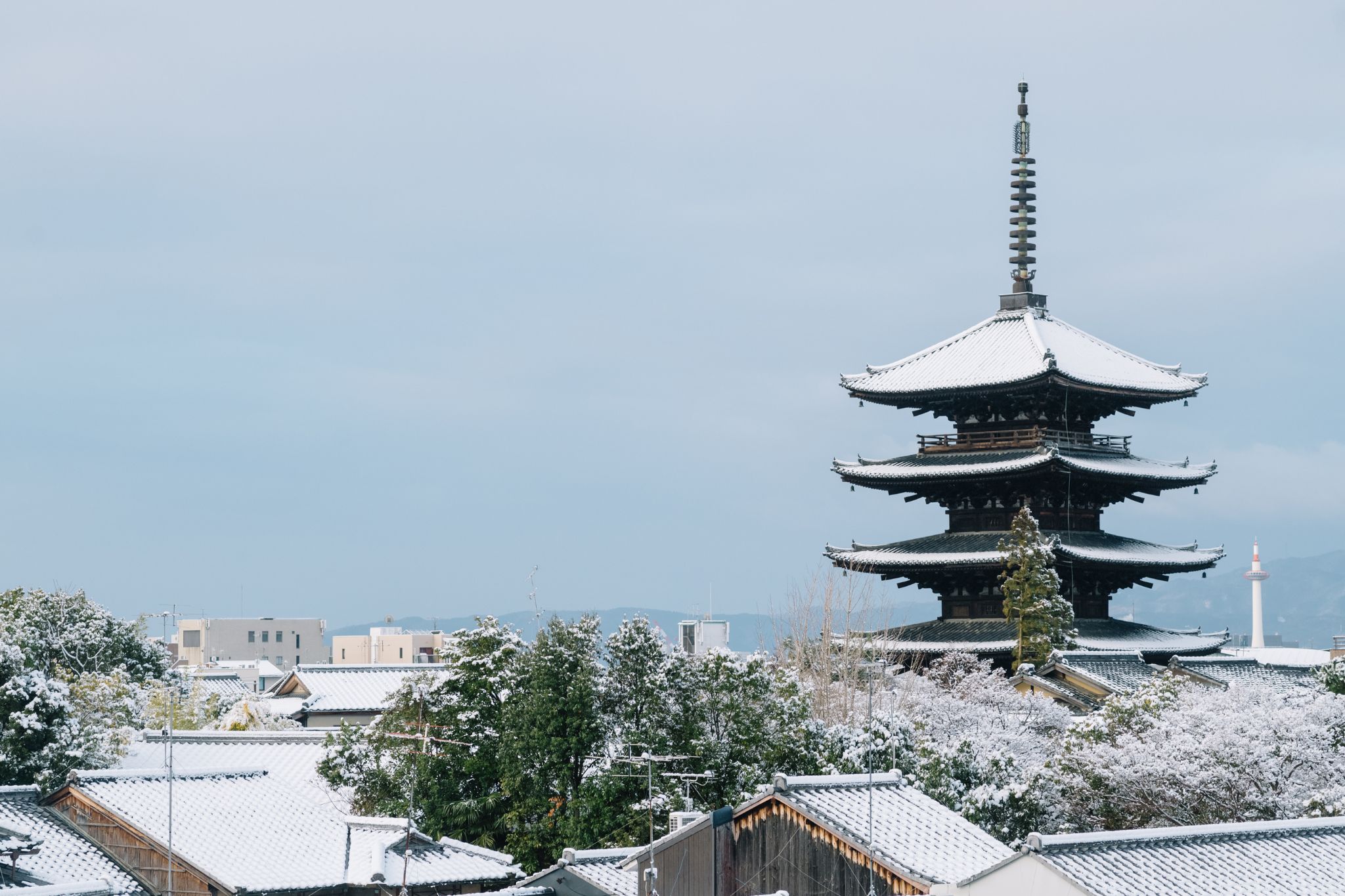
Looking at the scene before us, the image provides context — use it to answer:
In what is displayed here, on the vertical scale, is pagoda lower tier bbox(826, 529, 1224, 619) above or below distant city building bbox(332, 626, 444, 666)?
above

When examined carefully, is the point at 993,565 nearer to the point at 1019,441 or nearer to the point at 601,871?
the point at 1019,441

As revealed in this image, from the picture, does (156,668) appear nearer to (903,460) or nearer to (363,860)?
(903,460)

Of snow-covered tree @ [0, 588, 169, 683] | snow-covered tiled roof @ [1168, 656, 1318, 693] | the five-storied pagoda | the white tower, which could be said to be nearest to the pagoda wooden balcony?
the five-storied pagoda

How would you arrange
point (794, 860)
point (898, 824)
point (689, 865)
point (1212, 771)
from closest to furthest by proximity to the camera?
point (794, 860), point (898, 824), point (689, 865), point (1212, 771)

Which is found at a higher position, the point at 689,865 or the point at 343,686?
the point at 689,865

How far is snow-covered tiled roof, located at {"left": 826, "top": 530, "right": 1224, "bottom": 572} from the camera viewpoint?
5991 cm

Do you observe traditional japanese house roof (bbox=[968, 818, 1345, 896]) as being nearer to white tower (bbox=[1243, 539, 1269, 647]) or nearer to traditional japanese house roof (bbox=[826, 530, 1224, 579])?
traditional japanese house roof (bbox=[826, 530, 1224, 579])

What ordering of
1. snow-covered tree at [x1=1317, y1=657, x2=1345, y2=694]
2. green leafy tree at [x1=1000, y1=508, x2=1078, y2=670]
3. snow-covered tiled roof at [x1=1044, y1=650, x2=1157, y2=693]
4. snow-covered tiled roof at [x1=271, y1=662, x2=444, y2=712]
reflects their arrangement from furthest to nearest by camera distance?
snow-covered tiled roof at [x1=271, y1=662, x2=444, y2=712], green leafy tree at [x1=1000, y1=508, x2=1078, y2=670], snow-covered tiled roof at [x1=1044, y1=650, x2=1157, y2=693], snow-covered tree at [x1=1317, y1=657, x2=1345, y2=694]

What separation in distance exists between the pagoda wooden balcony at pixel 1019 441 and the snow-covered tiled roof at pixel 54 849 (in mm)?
35380

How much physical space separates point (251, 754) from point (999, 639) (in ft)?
79.4

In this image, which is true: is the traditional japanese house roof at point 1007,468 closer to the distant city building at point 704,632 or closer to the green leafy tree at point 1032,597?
the green leafy tree at point 1032,597

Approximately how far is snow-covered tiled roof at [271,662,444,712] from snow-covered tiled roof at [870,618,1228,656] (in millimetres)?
26071

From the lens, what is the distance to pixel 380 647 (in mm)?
172250

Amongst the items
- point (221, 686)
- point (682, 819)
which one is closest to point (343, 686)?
point (221, 686)
